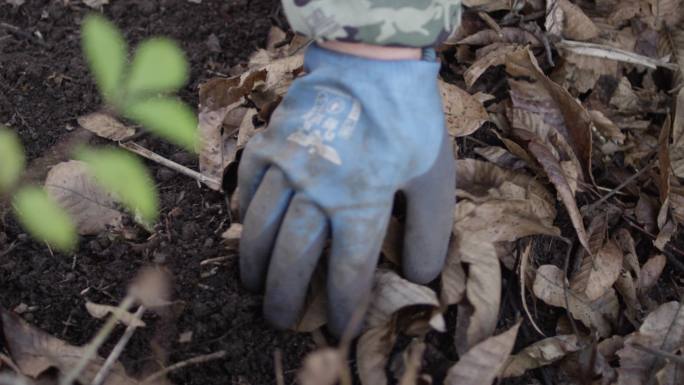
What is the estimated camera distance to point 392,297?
1224 millimetres

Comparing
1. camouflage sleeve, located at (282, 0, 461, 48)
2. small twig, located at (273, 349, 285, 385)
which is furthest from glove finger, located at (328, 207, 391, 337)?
camouflage sleeve, located at (282, 0, 461, 48)

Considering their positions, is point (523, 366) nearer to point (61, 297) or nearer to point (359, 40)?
point (359, 40)

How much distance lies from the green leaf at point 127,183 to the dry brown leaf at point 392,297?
47 cm

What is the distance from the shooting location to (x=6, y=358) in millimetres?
1162

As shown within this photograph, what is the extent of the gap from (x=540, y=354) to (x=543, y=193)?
346 millimetres

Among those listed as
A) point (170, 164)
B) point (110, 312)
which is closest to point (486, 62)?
point (170, 164)

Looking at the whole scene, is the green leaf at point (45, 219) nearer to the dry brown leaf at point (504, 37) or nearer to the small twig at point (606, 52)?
the dry brown leaf at point (504, 37)

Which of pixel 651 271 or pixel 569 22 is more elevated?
pixel 569 22

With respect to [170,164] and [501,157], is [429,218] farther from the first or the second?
[170,164]

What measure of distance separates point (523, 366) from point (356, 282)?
1.26ft

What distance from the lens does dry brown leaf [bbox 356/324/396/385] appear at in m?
1.21

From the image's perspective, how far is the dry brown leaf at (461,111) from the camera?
1.50 m

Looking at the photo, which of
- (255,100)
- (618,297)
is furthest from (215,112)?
(618,297)

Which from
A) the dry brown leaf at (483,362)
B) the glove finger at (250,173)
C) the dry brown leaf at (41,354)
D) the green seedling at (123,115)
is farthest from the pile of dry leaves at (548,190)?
the dry brown leaf at (41,354)
